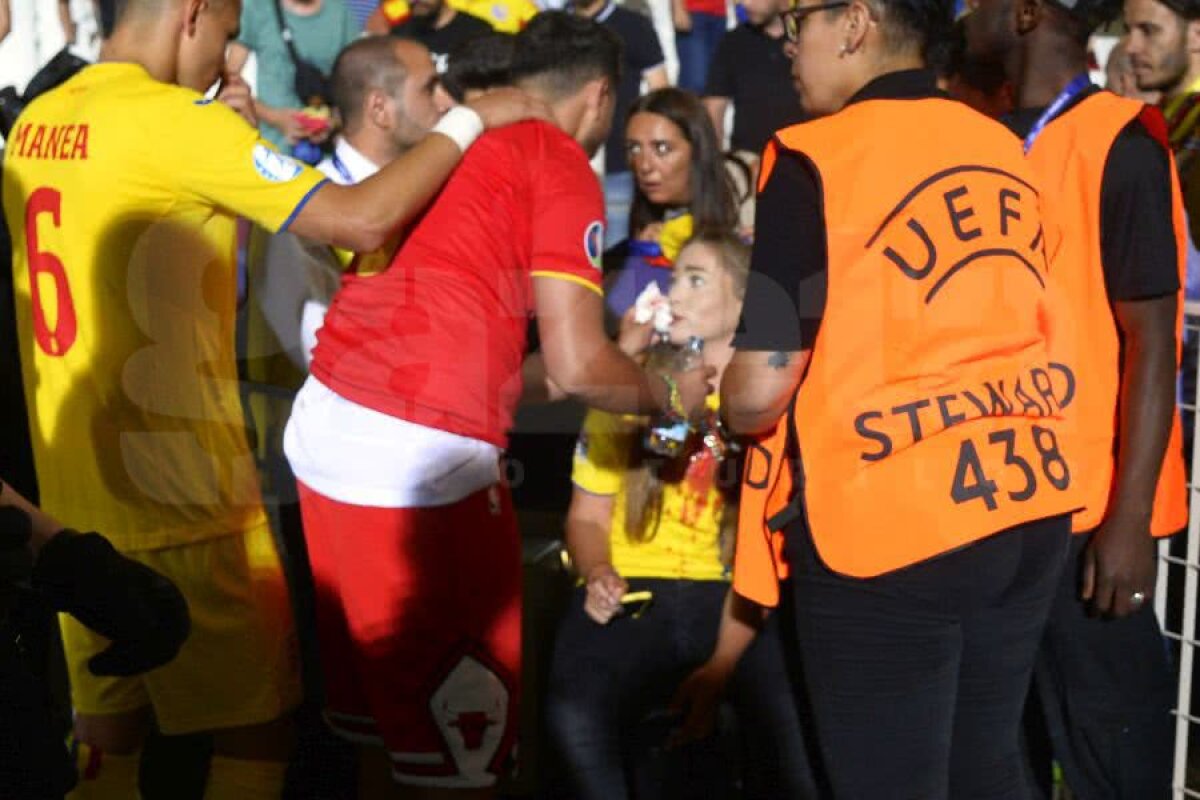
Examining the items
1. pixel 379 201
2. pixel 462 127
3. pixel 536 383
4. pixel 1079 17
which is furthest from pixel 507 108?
pixel 1079 17

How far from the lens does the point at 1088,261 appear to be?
10.0ft

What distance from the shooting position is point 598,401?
11.4 ft

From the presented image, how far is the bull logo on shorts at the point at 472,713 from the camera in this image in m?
3.45

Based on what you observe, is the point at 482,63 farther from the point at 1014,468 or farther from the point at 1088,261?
the point at 1014,468

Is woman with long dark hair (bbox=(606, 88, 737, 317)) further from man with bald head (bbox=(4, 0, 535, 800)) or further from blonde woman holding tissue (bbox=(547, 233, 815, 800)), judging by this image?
man with bald head (bbox=(4, 0, 535, 800))

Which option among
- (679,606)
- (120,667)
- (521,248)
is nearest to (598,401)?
(521,248)

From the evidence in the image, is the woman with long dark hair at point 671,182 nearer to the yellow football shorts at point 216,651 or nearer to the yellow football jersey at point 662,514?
the yellow football jersey at point 662,514

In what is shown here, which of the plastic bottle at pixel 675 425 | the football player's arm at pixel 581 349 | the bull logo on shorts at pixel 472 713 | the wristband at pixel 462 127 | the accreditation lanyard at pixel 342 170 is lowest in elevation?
the bull logo on shorts at pixel 472 713

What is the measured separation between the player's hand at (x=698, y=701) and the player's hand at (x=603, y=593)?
0.25 meters

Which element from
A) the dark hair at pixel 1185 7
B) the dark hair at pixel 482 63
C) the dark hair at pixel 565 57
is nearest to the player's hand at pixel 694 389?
the dark hair at pixel 565 57

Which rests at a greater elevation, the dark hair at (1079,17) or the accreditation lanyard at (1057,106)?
the dark hair at (1079,17)

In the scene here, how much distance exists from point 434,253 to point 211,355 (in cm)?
64

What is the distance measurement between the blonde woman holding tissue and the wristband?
0.91 meters

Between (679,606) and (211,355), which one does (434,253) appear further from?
(679,606)
